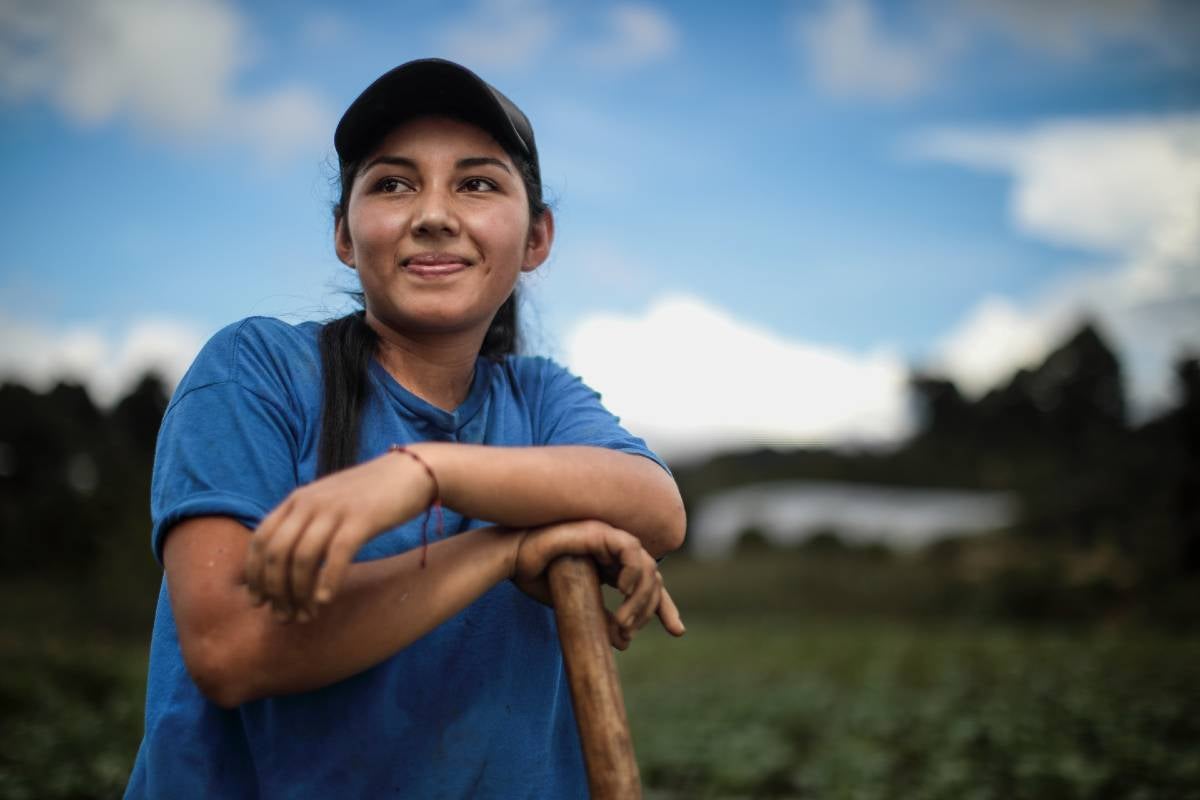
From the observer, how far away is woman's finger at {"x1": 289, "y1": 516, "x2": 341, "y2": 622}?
978 mm

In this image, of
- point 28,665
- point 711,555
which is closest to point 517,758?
point 28,665

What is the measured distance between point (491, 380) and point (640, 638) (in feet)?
47.7

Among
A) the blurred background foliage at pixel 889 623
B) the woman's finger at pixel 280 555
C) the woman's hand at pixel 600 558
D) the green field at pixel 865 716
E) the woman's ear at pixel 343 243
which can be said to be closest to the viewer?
the woman's finger at pixel 280 555

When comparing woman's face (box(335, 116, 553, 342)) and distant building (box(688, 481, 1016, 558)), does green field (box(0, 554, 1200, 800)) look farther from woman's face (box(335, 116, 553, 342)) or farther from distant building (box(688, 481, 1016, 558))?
distant building (box(688, 481, 1016, 558))

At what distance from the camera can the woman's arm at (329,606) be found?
109 cm

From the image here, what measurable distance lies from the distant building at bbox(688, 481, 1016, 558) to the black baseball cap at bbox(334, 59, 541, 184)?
16634 mm

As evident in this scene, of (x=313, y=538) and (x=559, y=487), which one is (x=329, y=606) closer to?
(x=313, y=538)

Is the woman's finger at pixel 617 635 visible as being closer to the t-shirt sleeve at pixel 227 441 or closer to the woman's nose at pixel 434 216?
the t-shirt sleeve at pixel 227 441

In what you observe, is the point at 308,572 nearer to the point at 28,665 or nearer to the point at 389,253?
the point at 389,253

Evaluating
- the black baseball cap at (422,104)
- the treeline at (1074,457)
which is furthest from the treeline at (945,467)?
the black baseball cap at (422,104)

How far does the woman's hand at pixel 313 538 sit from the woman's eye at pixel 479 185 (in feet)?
1.83

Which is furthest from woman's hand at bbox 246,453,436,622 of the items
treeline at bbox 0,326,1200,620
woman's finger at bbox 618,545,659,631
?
treeline at bbox 0,326,1200,620

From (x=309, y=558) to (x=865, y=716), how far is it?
6.44 metres

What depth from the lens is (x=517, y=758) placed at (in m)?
1.32
